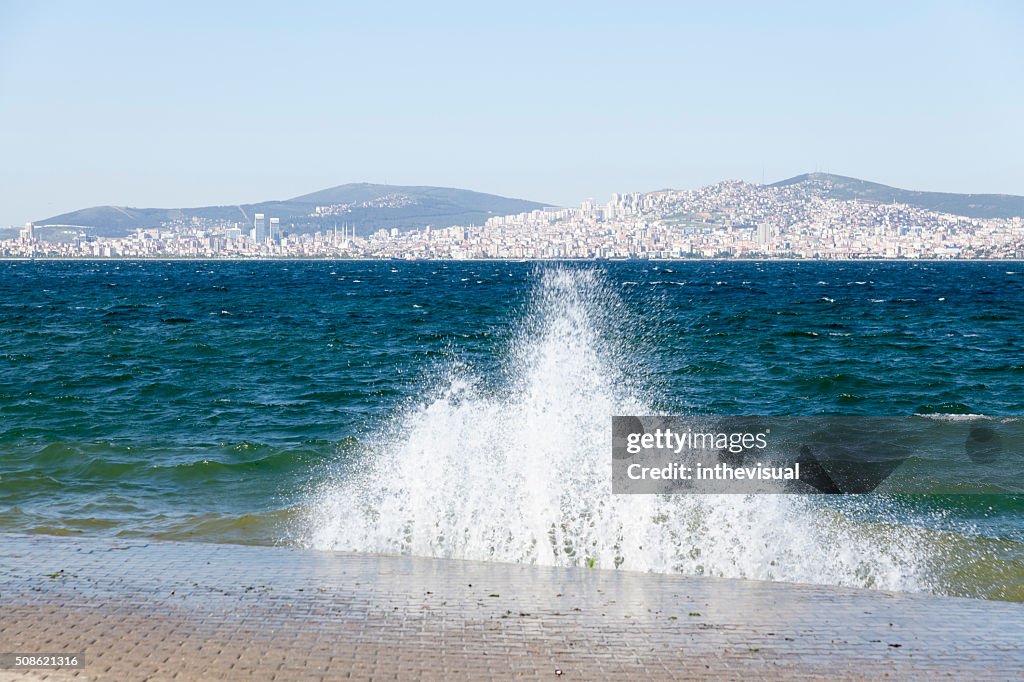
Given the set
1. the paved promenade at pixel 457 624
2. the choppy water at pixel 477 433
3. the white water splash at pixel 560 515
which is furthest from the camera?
the choppy water at pixel 477 433

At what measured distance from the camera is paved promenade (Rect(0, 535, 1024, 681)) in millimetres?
5828

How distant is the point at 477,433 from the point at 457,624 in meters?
7.11

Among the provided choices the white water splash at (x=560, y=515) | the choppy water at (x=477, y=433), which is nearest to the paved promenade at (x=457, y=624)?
the white water splash at (x=560, y=515)

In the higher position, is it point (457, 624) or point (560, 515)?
point (457, 624)

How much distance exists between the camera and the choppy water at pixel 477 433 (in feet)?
32.9

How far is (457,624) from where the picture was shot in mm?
6613

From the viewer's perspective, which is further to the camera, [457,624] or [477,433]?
[477,433]

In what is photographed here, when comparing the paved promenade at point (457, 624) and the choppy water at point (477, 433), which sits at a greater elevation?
the paved promenade at point (457, 624)

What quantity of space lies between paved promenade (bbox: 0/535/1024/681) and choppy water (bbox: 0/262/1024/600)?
5.44 ft

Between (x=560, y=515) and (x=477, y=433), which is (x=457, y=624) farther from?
(x=477, y=433)

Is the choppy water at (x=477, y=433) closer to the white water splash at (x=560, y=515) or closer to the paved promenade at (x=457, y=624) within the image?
the white water splash at (x=560, y=515)

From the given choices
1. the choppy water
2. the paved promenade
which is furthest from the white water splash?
the paved promenade

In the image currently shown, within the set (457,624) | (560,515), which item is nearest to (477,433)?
(560,515)

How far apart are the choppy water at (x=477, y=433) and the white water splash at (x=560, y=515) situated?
34 millimetres
